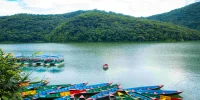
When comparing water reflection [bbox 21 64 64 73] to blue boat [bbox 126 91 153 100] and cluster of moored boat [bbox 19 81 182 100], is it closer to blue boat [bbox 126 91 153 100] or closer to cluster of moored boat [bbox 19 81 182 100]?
cluster of moored boat [bbox 19 81 182 100]

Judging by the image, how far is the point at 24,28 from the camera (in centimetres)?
9762

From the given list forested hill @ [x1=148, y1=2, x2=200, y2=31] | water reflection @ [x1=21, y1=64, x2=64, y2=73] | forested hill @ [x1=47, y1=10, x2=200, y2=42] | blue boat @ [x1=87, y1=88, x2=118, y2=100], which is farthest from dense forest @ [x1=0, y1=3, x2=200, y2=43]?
blue boat @ [x1=87, y1=88, x2=118, y2=100]

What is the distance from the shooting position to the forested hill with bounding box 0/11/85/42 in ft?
302

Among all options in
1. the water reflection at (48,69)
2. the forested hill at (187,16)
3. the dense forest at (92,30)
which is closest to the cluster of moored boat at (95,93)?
the water reflection at (48,69)

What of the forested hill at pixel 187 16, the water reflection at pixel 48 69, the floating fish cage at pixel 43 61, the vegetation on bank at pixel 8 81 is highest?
the forested hill at pixel 187 16

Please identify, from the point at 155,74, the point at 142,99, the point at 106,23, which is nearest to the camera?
the point at 142,99

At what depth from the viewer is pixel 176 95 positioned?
55.9 feet

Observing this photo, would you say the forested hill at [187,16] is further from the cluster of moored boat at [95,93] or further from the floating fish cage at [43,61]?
the cluster of moored boat at [95,93]

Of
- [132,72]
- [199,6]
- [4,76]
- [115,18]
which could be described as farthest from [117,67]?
[199,6]

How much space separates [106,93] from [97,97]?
0.89 m

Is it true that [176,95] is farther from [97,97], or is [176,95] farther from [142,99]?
[97,97]

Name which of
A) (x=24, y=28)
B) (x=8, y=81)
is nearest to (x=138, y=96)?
(x=8, y=81)

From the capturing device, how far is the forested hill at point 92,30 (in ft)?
265

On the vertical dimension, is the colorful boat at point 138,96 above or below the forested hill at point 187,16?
below
